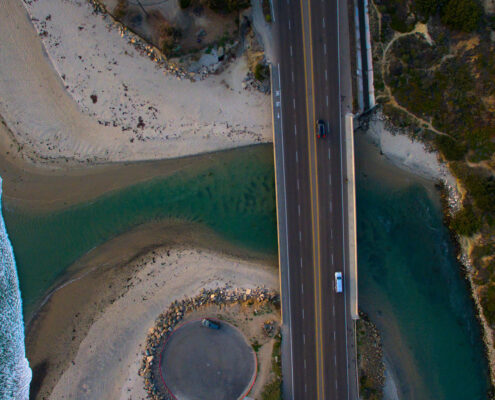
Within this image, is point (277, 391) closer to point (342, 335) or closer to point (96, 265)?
point (342, 335)

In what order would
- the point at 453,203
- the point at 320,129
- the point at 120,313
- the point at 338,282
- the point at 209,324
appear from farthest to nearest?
the point at 453,203 < the point at 120,313 < the point at 209,324 < the point at 338,282 < the point at 320,129

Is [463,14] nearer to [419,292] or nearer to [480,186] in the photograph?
[480,186]

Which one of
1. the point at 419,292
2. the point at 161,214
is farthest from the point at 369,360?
the point at 161,214

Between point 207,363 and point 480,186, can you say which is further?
point 207,363

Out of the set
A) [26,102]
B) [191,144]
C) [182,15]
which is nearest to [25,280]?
[26,102]

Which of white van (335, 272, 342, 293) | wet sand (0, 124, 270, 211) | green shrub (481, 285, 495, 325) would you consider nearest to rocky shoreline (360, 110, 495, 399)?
green shrub (481, 285, 495, 325)

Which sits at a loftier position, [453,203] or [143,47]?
[143,47]

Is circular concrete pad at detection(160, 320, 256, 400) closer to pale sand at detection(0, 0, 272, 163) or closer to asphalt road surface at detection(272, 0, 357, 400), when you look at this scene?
asphalt road surface at detection(272, 0, 357, 400)
